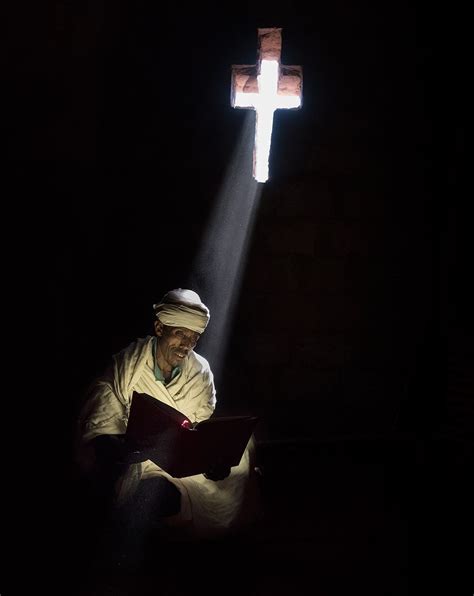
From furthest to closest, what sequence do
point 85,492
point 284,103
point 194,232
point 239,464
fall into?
1. point 194,232
2. point 284,103
3. point 239,464
4. point 85,492

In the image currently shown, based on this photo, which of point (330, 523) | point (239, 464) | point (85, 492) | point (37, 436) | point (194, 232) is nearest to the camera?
point (85, 492)

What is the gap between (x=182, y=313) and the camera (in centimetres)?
333

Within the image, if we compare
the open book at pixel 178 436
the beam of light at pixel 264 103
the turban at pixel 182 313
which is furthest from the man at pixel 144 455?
the beam of light at pixel 264 103

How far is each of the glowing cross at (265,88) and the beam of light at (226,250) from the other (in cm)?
119

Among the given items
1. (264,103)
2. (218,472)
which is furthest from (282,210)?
(218,472)

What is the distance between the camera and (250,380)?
5398mm

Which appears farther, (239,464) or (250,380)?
(250,380)

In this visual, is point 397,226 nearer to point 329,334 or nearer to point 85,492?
point 329,334

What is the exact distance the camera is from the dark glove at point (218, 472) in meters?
3.14

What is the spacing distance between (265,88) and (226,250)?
1.77 meters

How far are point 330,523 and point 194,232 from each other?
2.98 metres

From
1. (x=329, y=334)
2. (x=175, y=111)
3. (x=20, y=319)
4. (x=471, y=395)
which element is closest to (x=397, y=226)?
(x=329, y=334)

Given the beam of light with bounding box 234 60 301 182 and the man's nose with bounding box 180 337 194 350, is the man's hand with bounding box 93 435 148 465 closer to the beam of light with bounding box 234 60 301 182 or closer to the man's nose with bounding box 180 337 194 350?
the man's nose with bounding box 180 337 194 350

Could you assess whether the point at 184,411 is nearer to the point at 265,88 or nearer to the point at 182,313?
the point at 182,313
